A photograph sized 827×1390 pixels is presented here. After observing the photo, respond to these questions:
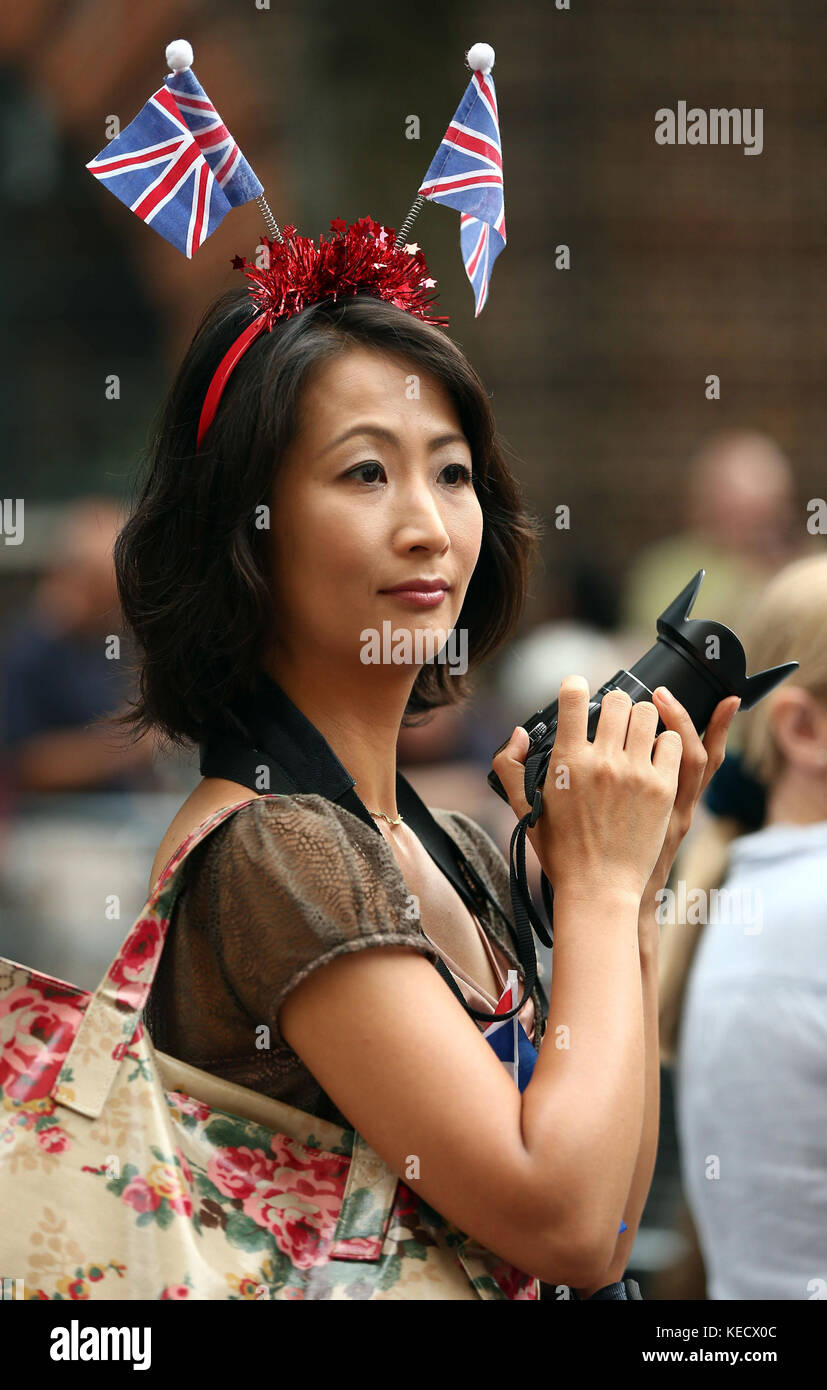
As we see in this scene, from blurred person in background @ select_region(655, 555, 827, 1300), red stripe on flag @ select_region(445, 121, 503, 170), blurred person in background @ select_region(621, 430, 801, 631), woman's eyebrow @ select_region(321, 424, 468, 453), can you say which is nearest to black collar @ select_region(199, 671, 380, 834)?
woman's eyebrow @ select_region(321, 424, 468, 453)

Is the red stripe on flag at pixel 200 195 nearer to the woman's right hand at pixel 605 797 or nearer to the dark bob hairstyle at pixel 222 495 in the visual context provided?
the dark bob hairstyle at pixel 222 495

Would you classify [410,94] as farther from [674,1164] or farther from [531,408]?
[674,1164]

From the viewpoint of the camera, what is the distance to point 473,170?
1812 mm

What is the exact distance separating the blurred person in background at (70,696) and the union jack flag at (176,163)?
259cm

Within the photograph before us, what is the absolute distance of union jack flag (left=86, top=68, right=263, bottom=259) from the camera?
5.54ft

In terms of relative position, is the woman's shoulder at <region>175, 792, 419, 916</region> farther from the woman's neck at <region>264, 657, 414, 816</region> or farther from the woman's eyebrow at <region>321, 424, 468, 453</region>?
the woman's eyebrow at <region>321, 424, 468, 453</region>

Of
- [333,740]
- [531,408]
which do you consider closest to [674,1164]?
[333,740]

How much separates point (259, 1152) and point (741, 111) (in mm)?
5719

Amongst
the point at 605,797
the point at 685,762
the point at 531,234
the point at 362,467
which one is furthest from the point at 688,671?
the point at 531,234

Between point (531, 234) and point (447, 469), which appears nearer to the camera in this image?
point (447, 469)

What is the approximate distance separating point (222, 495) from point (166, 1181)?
2.39ft

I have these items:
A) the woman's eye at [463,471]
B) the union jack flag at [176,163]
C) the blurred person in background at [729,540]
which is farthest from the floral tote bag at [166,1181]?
the blurred person in background at [729,540]

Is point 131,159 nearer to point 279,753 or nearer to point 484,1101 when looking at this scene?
point 279,753

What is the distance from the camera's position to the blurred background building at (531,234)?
568cm
